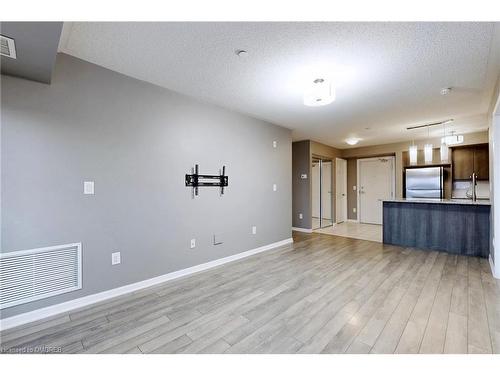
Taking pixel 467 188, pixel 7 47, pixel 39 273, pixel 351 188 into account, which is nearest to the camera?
pixel 7 47

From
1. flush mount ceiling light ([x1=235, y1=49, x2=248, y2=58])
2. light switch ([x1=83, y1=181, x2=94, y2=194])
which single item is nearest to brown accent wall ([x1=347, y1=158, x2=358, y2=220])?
flush mount ceiling light ([x1=235, y1=49, x2=248, y2=58])

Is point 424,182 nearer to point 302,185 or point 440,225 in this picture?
point 440,225

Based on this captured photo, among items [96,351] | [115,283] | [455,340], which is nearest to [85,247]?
[115,283]

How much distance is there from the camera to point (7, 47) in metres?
1.59

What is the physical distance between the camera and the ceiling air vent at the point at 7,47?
153cm

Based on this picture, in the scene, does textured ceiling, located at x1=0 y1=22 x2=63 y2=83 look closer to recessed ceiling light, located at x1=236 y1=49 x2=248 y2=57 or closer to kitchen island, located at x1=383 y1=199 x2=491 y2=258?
recessed ceiling light, located at x1=236 y1=49 x2=248 y2=57

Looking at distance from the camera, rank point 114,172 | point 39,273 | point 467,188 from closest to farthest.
Result: point 39,273
point 114,172
point 467,188

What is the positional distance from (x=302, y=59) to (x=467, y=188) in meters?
6.14

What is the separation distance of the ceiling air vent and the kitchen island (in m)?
5.67

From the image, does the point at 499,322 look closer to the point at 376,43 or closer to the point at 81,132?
the point at 376,43

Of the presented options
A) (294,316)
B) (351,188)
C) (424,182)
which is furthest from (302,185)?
(294,316)

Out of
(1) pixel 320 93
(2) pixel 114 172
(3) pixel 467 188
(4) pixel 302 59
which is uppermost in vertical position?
(4) pixel 302 59

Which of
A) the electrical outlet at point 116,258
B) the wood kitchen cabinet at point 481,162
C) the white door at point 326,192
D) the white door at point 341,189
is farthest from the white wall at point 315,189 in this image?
the electrical outlet at point 116,258

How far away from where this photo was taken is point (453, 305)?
7.41 ft
